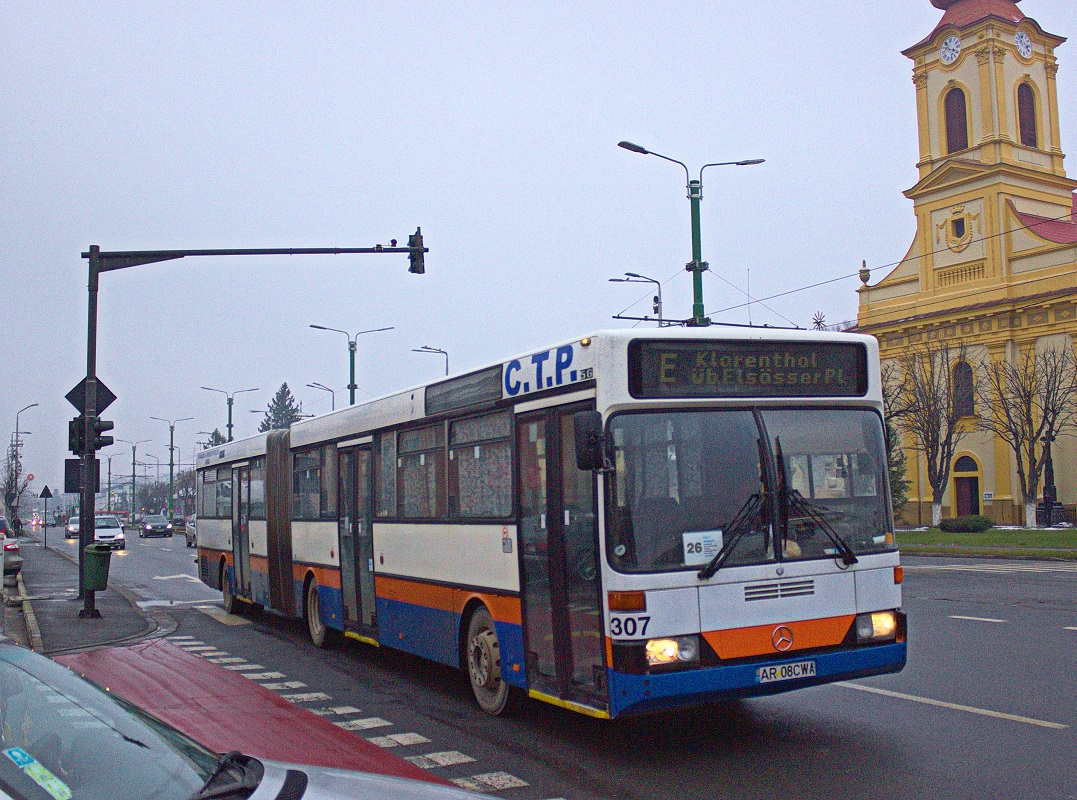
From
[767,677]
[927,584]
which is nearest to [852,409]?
[767,677]

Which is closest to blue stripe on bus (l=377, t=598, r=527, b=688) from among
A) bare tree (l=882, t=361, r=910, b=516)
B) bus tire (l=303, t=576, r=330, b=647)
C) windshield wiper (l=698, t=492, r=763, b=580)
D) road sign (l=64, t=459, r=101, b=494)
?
windshield wiper (l=698, t=492, r=763, b=580)

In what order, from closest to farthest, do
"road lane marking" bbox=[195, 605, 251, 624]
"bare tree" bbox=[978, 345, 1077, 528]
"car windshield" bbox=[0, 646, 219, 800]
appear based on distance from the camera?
"car windshield" bbox=[0, 646, 219, 800] < "road lane marking" bbox=[195, 605, 251, 624] < "bare tree" bbox=[978, 345, 1077, 528]

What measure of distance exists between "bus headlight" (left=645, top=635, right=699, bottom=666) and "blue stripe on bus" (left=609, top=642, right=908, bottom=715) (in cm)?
8

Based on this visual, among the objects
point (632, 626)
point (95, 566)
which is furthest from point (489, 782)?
point (95, 566)

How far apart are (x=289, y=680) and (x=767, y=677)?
596 centimetres

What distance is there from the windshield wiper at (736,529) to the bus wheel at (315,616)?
7.81 m

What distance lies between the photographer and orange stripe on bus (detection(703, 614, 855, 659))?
7.05 m

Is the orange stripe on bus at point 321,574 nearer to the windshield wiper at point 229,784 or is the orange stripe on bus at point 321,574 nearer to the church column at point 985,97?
the windshield wiper at point 229,784

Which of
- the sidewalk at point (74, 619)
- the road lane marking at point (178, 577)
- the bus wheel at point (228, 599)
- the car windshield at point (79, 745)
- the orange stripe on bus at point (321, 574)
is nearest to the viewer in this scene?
the car windshield at point (79, 745)

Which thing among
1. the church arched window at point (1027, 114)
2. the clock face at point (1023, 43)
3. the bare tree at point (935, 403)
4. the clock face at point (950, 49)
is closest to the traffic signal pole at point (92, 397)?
the bare tree at point (935, 403)

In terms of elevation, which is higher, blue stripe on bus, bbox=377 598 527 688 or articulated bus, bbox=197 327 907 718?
articulated bus, bbox=197 327 907 718

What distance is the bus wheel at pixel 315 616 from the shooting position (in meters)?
13.8

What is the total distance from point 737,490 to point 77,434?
13.4 m

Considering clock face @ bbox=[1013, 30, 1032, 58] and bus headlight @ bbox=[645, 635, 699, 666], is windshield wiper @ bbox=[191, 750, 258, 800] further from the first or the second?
clock face @ bbox=[1013, 30, 1032, 58]
